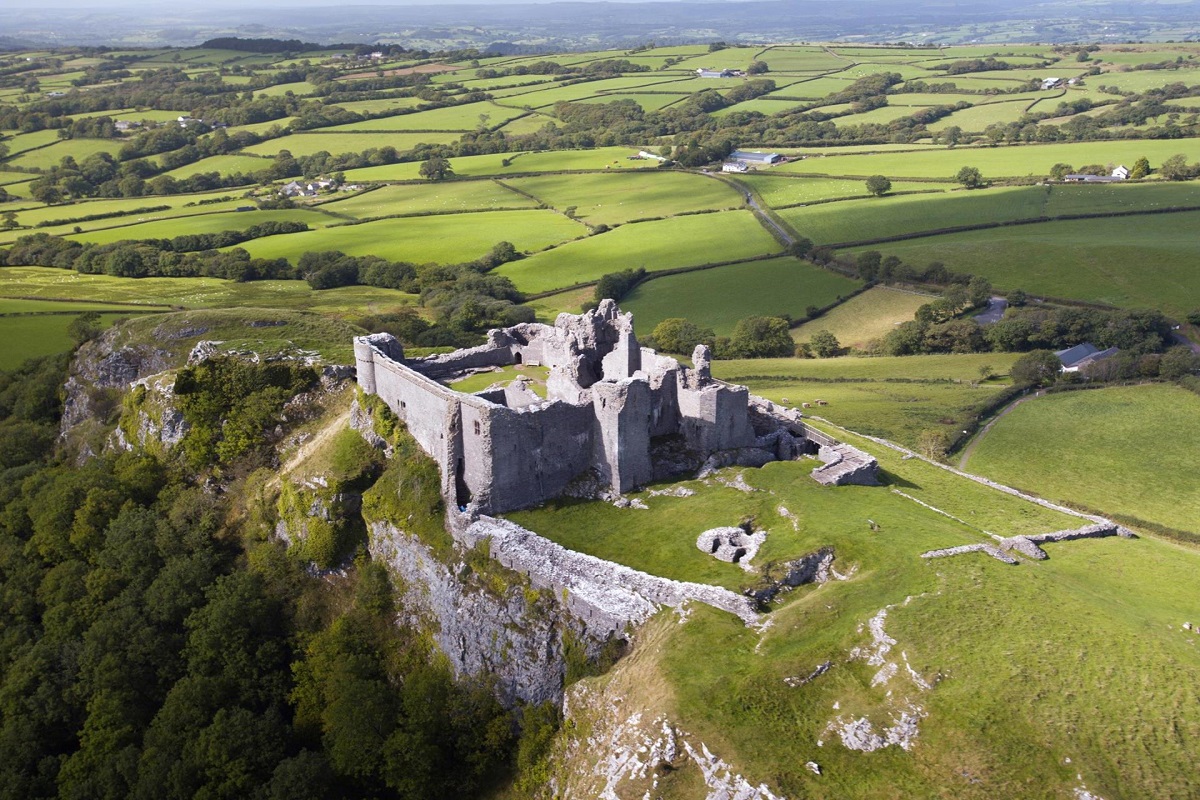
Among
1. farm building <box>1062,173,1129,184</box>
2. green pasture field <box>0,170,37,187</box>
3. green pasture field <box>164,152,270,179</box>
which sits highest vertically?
farm building <box>1062,173,1129,184</box>

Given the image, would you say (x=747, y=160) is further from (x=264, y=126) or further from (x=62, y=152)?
(x=62, y=152)

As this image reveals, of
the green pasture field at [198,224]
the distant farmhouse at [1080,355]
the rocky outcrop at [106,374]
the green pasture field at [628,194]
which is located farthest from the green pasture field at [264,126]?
the distant farmhouse at [1080,355]

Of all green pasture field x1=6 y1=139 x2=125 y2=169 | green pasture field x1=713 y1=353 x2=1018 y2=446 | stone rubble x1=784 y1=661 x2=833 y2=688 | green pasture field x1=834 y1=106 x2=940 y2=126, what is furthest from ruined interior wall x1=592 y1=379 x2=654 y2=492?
green pasture field x1=6 y1=139 x2=125 y2=169

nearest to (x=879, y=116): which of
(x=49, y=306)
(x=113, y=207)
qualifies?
(x=113, y=207)

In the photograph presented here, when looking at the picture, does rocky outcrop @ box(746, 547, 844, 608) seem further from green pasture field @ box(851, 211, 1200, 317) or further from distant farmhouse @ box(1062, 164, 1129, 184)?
distant farmhouse @ box(1062, 164, 1129, 184)

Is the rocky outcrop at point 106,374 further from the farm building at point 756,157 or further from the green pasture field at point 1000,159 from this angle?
the farm building at point 756,157

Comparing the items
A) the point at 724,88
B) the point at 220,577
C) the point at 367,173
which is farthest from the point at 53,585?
the point at 724,88
